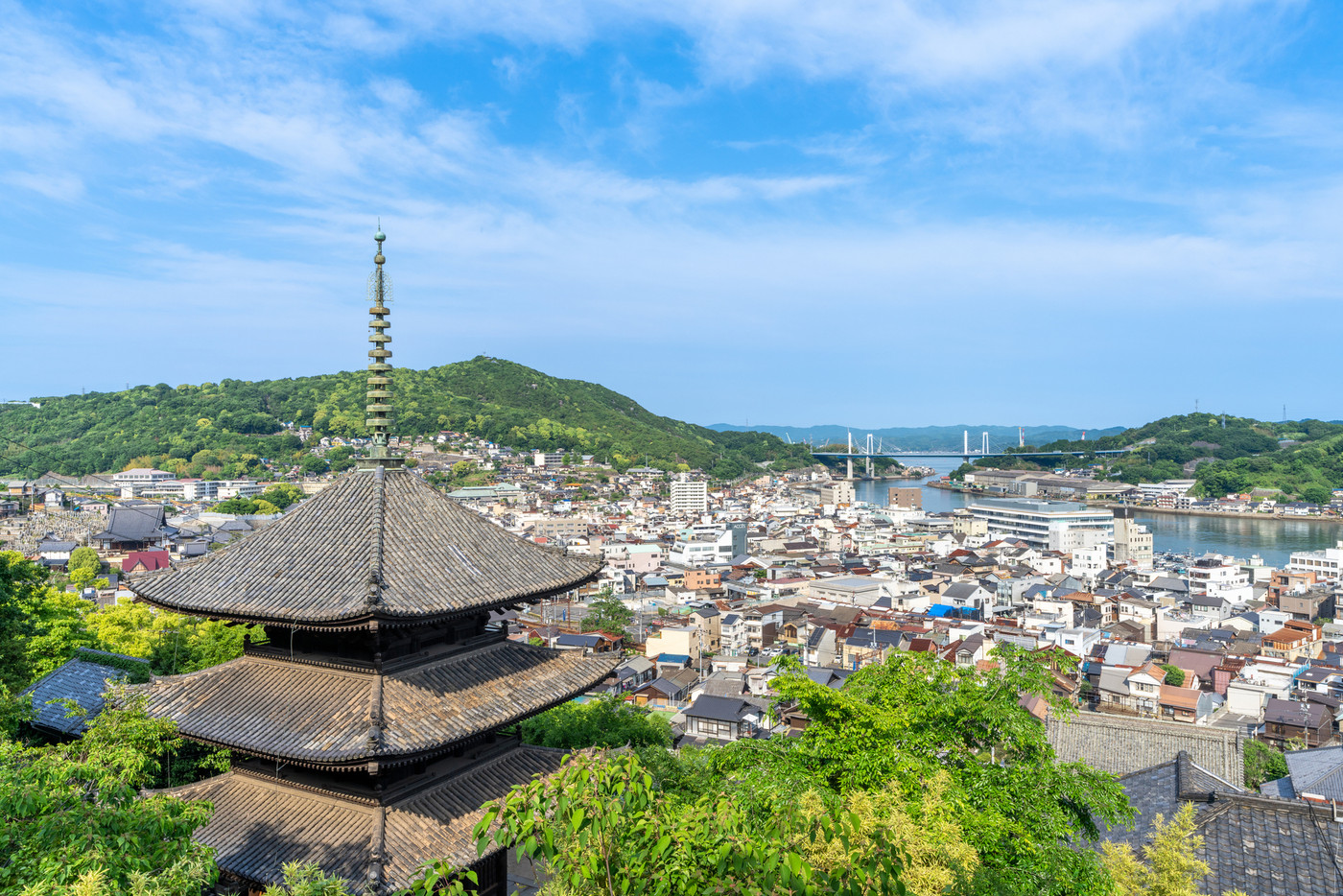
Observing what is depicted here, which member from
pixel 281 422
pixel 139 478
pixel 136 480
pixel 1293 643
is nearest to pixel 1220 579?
pixel 1293 643

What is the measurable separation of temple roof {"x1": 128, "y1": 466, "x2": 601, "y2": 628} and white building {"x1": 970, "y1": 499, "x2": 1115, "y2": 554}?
96377 millimetres

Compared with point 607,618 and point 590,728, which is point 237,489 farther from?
point 590,728

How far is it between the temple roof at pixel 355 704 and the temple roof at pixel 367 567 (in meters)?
0.99

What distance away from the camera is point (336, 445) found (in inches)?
5226

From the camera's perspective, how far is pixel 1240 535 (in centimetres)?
10262

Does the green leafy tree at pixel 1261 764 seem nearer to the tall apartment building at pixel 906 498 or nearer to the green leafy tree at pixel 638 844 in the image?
the green leafy tree at pixel 638 844

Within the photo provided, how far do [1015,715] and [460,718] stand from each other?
27.2 ft

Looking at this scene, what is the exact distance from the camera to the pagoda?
844 centimetres

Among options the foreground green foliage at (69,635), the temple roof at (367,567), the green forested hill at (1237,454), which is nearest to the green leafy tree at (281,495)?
the foreground green foliage at (69,635)

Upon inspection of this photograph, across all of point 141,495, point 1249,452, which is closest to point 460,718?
point 141,495

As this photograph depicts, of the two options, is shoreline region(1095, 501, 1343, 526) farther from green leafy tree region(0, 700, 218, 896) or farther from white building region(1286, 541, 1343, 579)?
green leafy tree region(0, 700, 218, 896)

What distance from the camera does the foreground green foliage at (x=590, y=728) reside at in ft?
66.7

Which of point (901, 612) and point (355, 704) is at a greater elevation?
point (355, 704)

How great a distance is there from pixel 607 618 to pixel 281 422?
382 ft
